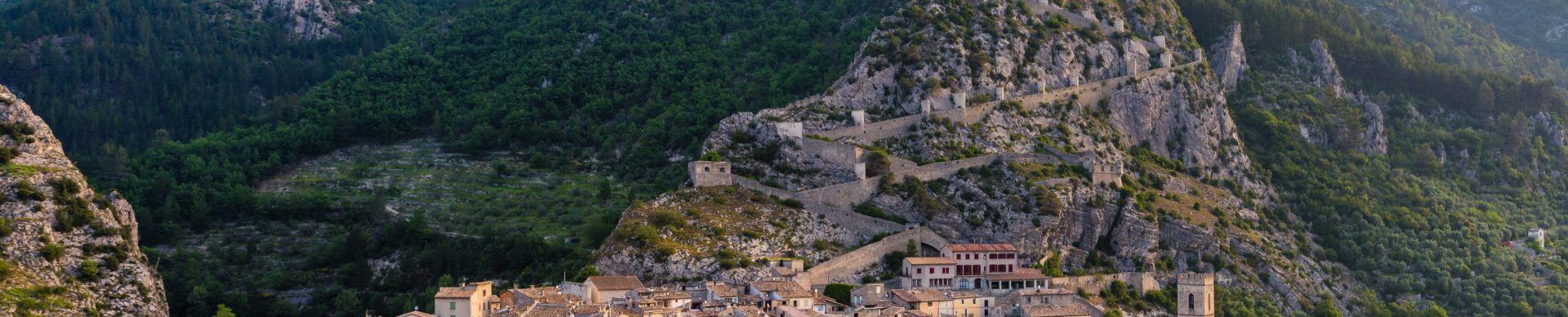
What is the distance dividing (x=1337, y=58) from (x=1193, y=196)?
118 ft

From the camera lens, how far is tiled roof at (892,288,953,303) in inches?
3420

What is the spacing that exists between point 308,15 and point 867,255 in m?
86.3

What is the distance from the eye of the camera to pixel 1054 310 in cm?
8988

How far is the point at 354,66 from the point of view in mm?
150375

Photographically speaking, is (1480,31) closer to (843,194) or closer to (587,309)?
(843,194)

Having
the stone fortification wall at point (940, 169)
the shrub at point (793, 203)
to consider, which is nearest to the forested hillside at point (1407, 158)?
the stone fortification wall at point (940, 169)

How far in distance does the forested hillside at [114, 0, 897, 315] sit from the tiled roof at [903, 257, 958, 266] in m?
15.9

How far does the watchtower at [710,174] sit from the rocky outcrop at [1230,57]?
47.2 meters

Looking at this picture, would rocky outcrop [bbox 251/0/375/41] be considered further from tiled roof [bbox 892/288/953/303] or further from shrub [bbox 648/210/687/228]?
tiled roof [bbox 892/288/953/303]

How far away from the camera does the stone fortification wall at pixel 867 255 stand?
301ft

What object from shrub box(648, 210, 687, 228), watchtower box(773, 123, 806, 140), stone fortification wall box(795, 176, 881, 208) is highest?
watchtower box(773, 123, 806, 140)

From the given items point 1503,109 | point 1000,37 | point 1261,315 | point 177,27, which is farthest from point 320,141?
point 1503,109

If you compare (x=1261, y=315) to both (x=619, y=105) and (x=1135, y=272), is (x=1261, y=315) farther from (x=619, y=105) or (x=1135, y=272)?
(x=619, y=105)

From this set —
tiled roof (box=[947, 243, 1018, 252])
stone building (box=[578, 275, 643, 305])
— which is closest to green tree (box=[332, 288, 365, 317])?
stone building (box=[578, 275, 643, 305])
